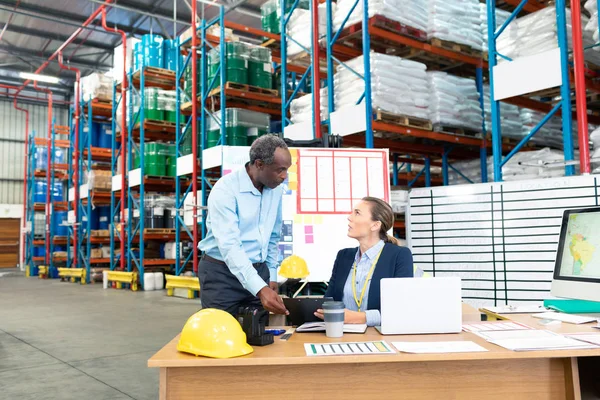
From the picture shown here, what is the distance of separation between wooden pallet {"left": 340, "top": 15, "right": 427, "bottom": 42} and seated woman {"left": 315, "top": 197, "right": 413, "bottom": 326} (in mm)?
4370

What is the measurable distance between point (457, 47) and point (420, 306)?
254 inches

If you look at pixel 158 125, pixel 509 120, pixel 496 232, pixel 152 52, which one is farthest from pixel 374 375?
pixel 152 52

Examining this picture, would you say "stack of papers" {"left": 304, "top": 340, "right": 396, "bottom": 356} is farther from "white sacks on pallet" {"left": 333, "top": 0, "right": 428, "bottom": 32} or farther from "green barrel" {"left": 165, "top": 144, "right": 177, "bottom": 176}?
"green barrel" {"left": 165, "top": 144, "right": 177, "bottom": 176}

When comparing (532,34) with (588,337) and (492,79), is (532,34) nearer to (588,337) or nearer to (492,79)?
(492,79)

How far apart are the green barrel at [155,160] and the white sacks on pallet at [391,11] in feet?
20.9

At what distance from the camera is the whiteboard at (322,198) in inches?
188

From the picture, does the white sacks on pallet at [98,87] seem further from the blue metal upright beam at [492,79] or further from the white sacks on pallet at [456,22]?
the blue metal upright beam at [492,79]

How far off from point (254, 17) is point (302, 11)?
10.00 metres

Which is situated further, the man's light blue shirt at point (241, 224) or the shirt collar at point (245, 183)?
the shirt collar at point (245, 183)

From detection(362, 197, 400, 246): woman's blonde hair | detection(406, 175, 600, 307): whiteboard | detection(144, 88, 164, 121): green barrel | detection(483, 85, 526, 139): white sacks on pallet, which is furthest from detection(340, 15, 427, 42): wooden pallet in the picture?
detection(144, 88, 164, 121): green barrel

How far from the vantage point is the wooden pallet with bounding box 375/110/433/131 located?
691 cm

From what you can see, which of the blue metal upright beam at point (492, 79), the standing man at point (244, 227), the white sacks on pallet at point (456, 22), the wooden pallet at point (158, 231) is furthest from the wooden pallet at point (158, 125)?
the standing man at point (244, 227)

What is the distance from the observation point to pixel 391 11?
22.7 feet

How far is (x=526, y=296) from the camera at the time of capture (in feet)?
16.2
